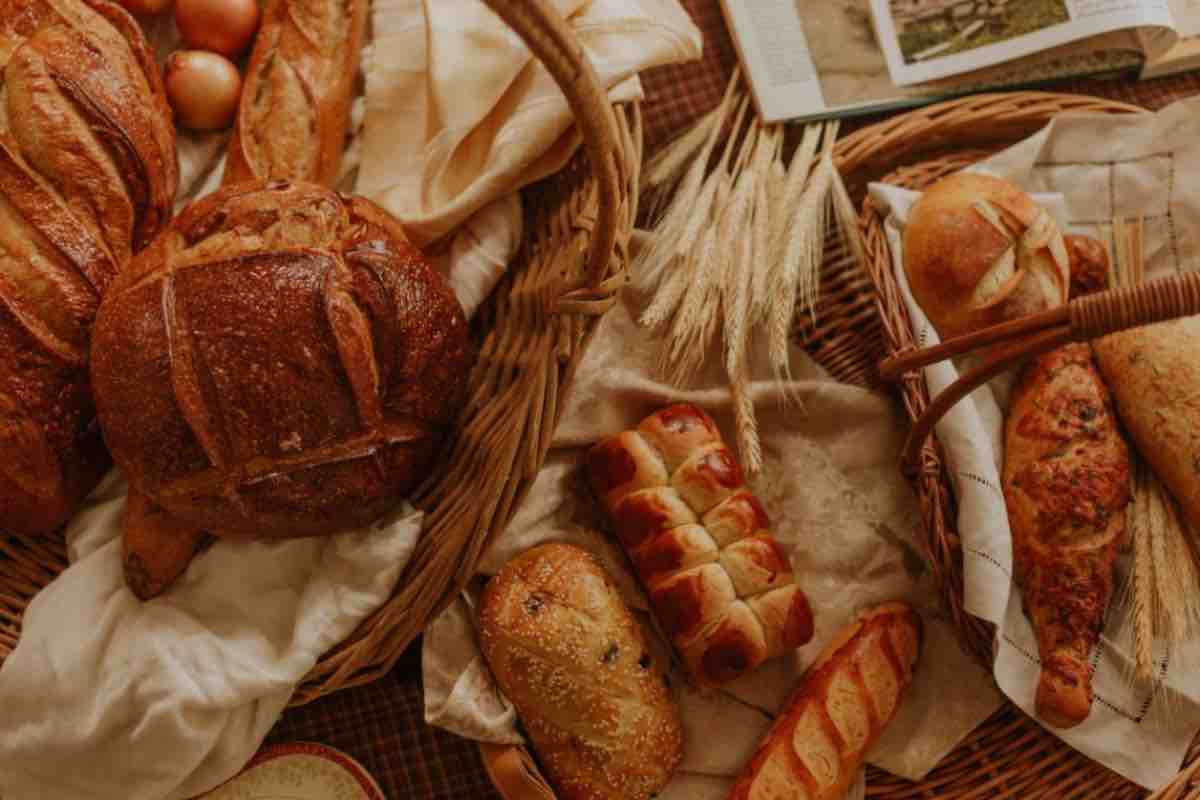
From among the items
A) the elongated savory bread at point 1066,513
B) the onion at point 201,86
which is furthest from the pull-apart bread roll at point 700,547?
the onion at point 201,86

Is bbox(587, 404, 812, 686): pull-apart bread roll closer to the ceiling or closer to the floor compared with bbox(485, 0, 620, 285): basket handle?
closer to the floor

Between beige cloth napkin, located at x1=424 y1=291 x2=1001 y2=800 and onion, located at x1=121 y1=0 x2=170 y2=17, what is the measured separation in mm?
852

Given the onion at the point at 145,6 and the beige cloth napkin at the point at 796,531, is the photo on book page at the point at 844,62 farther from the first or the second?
the onion at the point at 145,6

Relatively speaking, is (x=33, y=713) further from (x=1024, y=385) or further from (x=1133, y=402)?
(x=1133, y=402)

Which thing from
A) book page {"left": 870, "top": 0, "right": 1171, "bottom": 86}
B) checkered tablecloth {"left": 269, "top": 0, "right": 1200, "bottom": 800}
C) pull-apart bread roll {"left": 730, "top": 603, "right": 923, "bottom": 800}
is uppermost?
book page {"left": 870, "top": 0, "right": 1171, "bottom": 86}

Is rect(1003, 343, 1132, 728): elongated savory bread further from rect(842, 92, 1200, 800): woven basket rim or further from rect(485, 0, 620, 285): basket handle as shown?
rect(485, 0, 620, 285): basket handle

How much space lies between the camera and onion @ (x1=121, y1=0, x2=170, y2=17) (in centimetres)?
156

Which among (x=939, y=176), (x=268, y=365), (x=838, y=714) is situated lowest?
(x=838, y=714)

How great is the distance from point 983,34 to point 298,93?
115 centimetres

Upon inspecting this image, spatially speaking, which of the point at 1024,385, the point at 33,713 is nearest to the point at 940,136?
the point at 1024,385

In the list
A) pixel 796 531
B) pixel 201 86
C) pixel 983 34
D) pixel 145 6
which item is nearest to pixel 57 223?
pixel 201 86

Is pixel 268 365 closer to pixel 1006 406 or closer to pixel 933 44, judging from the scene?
pixel 1006 406

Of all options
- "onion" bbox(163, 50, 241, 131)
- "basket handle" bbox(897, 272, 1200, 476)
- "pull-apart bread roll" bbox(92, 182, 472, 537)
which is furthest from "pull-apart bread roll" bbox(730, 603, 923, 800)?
"onion" bbox(163, 50, 241, 131)

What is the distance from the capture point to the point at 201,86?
1510mm
